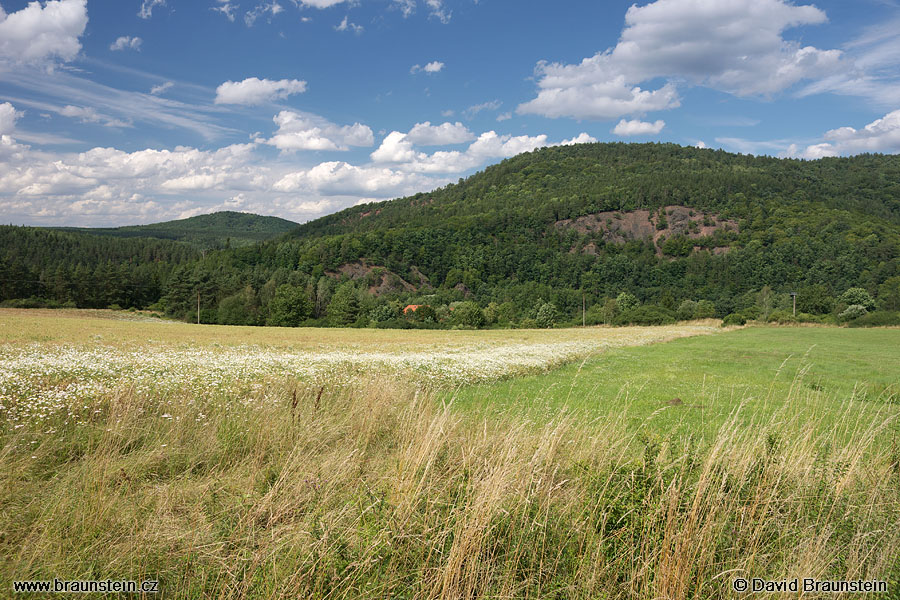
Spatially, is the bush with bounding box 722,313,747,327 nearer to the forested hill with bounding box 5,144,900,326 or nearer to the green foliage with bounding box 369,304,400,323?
the forested hill with bounding box 5,144,900,326

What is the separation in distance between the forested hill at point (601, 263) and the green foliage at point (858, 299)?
0.95 metres

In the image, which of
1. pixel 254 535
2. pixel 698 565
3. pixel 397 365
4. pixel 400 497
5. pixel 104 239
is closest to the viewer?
pixel 698 565

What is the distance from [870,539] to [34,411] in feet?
33.5

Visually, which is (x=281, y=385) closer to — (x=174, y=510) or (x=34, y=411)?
(x=34, y=411)

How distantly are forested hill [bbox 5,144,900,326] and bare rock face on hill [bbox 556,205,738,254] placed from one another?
0.54 m

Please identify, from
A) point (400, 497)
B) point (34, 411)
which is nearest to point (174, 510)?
point (400, 497)

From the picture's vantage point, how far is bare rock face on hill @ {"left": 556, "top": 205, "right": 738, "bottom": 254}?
6919 inches

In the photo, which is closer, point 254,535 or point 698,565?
point 698,565

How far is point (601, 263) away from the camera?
162 metres

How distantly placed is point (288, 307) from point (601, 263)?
109 metres

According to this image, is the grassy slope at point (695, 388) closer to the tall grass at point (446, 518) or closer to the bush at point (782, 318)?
the tall grass at point (446, 518)

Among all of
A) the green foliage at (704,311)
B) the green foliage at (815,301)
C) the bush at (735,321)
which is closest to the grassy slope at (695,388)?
the bush at (735,321)

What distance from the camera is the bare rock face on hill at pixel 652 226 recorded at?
6919 inches

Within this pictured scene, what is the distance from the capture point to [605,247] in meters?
181
